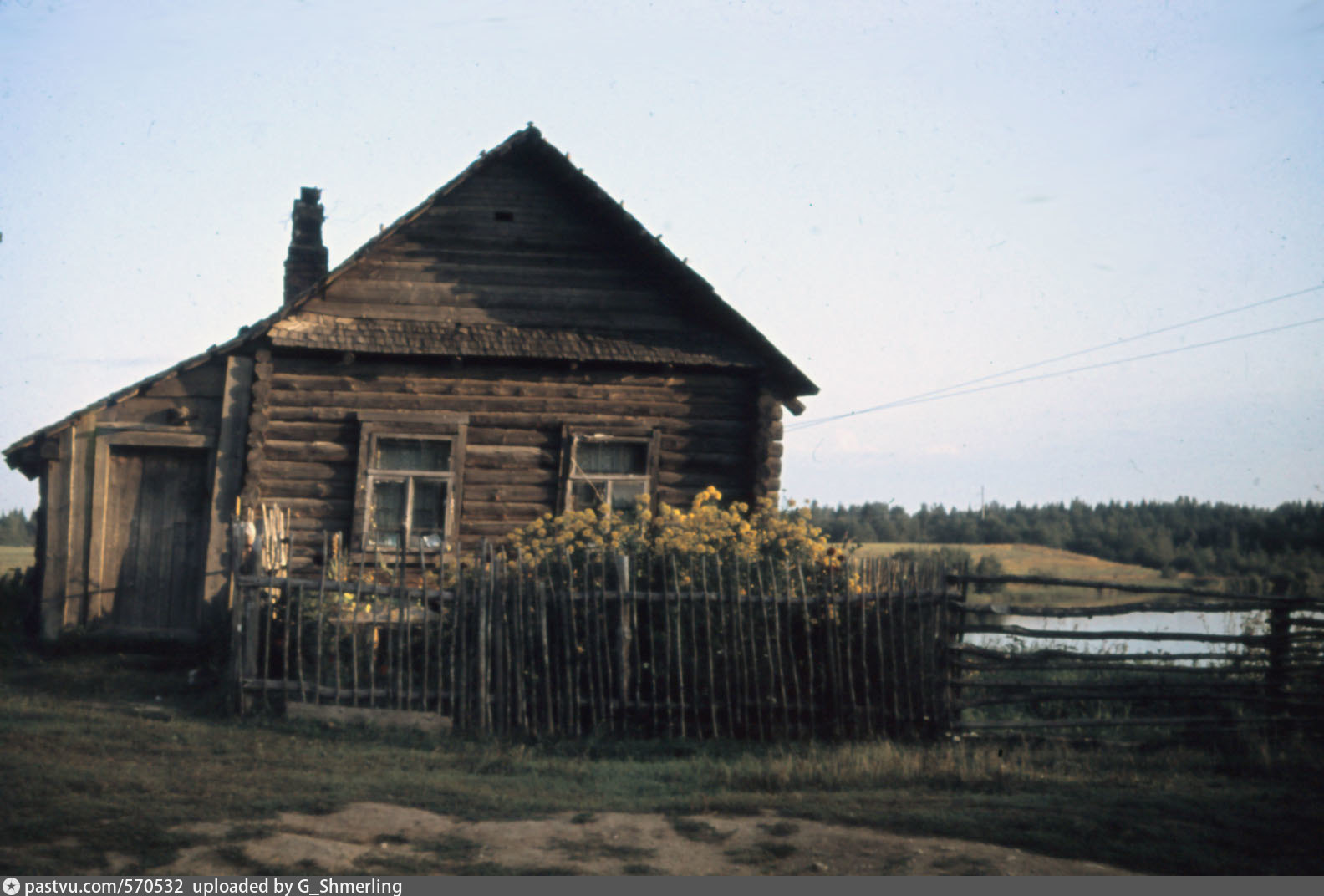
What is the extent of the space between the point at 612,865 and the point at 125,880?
87.3 inches

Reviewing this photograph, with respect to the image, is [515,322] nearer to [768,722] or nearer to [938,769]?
[768,722]

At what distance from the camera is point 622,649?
891 cm

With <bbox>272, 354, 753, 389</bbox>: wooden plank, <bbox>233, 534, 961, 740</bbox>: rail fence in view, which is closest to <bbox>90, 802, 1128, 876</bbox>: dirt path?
<bbox>233, 534, 961, 740</bbox>: rail fence

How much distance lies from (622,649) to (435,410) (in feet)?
17.3

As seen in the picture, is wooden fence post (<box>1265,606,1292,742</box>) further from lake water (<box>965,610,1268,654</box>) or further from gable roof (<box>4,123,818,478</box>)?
gable roof (<box>4,123,818,478</box>)

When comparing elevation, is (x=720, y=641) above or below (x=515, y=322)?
below

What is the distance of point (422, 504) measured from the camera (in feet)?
42.6

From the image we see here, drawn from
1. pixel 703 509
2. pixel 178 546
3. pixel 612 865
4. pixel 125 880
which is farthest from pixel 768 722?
pixel 178 546

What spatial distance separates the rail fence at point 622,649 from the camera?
28.9 feet

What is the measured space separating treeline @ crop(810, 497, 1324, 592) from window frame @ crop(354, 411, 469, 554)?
4.47 meters

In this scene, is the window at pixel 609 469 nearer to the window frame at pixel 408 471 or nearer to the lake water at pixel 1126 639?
the window frame at pixel 408 471

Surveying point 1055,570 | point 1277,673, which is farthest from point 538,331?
point 1055,570

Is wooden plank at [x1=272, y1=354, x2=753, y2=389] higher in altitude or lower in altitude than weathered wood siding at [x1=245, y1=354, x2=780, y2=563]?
higher

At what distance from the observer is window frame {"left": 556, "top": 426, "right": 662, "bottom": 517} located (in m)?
13.2
